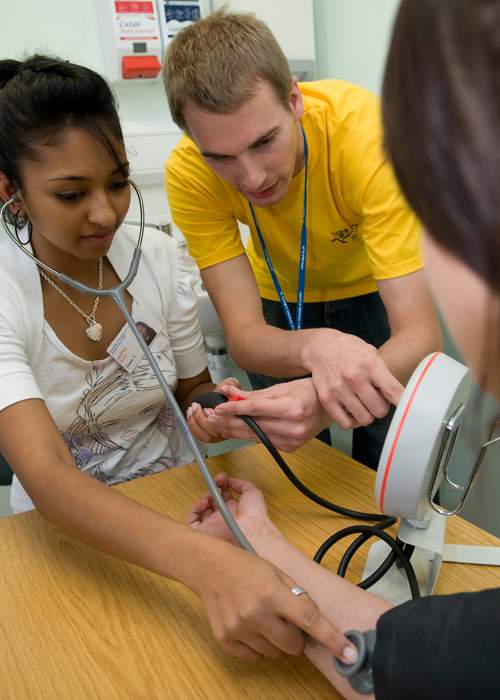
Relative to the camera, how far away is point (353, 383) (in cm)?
84

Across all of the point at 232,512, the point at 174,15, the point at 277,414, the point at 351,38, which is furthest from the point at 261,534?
the point at 351,38

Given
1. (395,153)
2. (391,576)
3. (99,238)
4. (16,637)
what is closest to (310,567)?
(391,576)

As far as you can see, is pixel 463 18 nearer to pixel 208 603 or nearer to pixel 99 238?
pixel 208 603

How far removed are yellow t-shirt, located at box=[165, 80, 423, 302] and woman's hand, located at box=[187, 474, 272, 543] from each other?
47cm

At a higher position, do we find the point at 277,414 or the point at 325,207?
the point at 325,207

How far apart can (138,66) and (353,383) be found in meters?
1.23

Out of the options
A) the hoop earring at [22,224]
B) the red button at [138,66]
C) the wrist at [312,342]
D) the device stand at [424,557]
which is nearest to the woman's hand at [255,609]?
the device stand at [424,557]

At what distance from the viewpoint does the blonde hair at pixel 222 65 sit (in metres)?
0.97

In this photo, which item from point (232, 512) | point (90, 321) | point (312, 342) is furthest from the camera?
point (90, 321)

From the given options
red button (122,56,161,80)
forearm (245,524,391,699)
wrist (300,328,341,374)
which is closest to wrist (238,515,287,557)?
forearm (245,524,391,699)

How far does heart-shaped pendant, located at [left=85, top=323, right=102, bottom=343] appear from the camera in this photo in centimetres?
105

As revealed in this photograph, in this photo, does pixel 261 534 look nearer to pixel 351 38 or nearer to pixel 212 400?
pixel 212 400

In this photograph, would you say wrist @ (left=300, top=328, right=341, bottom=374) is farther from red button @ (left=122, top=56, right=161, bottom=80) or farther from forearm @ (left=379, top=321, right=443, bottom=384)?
red button @ (left=122, top=56, right=161, bottom=80)

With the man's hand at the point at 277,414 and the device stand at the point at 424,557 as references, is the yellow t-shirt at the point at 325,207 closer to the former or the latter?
the man's hand at the point at 277,414
